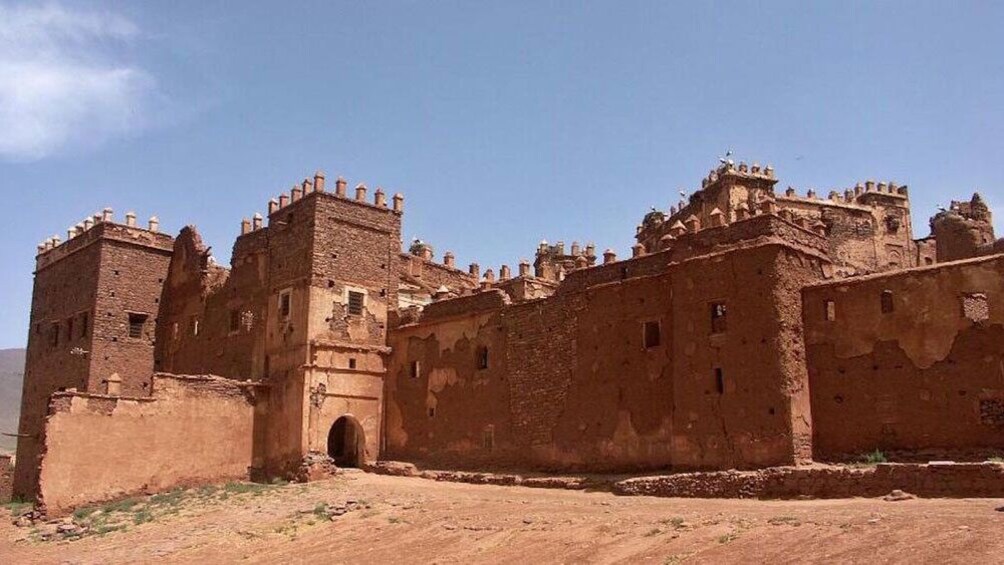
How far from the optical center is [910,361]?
20.6 m

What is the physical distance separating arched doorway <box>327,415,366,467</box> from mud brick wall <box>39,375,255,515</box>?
326 cm

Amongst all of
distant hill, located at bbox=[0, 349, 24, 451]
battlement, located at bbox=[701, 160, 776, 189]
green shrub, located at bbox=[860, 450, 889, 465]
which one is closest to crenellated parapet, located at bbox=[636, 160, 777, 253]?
battlement, located at bbox=[701, 160, 776, 189]

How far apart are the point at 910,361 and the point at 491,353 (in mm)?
12540

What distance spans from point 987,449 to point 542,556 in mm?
9363

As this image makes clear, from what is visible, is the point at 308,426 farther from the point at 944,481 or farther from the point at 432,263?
the point at 944,481

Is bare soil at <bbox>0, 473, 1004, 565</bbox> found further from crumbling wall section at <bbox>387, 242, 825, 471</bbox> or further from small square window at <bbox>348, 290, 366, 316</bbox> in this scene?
small square window at <bbox>348, 290, 366, 316</bbox>

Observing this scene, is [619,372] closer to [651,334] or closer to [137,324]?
[651,334]

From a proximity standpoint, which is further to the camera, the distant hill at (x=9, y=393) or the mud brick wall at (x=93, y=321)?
the distant hill at (x=9, y=393)

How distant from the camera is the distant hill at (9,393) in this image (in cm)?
11112

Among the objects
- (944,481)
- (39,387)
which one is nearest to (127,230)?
(39,387)

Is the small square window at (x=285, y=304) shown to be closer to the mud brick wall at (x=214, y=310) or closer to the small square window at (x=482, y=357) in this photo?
the mud brick wall at (x=214, y=310)

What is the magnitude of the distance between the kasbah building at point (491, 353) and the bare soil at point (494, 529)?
205 cm

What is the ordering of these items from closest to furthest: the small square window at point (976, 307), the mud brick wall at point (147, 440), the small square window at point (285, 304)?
the small square window at point (976, 307) → the mud brick wall at point (147, 440) → the small square window at point (285, 304)

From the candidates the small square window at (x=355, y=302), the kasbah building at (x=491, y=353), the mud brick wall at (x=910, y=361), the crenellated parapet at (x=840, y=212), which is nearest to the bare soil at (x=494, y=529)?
the kasbah building at (x=491, y=353)
